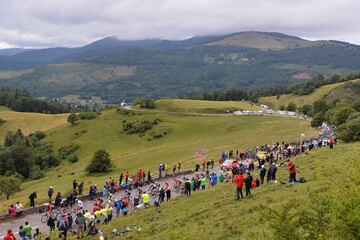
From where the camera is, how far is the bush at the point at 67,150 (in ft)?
358

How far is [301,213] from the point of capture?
16.4 metres

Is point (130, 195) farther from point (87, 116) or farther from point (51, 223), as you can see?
point (87, 116)

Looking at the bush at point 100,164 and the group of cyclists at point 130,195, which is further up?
the group of cyclists at point 130,195

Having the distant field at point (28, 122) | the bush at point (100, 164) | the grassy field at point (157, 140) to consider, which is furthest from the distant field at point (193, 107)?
the bush at point (100, 164)

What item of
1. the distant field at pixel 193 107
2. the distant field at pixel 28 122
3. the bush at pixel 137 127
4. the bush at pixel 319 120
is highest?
the bush at pixel 319 120

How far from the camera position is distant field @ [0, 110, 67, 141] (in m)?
162

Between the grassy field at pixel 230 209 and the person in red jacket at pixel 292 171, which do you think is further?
the person in red jacket at pixel 292 171

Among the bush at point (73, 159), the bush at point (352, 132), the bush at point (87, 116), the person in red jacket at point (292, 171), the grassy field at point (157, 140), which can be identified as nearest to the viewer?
the person in red jacket at point (292, 171)

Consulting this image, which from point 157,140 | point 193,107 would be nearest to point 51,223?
point 157,140

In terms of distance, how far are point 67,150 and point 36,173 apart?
20.1 metres

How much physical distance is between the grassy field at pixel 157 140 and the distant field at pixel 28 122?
2483 centimetres

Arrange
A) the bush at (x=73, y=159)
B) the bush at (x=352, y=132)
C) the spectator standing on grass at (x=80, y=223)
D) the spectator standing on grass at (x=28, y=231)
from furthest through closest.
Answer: the bush at (x=73, y=159) → the bush at (x=352, y=132) → the spectator standing on grass at (x=80, y=223) → the spectator standing on grass at (x=28, y=231)

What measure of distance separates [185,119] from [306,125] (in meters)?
41.4

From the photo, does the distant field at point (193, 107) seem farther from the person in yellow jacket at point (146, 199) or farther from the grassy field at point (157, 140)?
the person in yellow jacket at point (146, 199)
